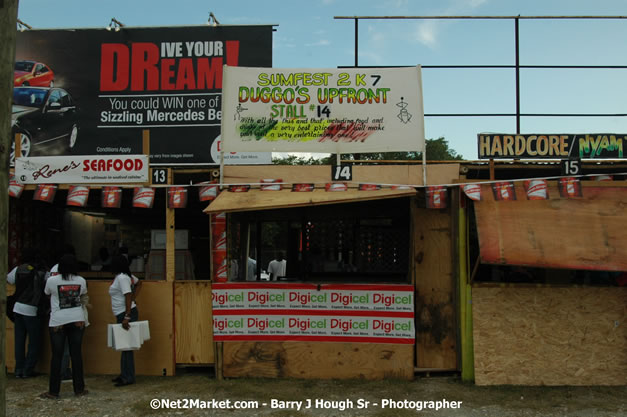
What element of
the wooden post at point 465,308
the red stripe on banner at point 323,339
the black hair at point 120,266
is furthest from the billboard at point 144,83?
the wooden post at point 465,308

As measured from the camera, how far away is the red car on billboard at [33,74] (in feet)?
47.7

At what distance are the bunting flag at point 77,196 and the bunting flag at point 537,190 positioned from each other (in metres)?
6.37

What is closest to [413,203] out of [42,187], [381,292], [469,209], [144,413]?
[469,209]

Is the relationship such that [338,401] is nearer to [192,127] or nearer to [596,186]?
[596,186]

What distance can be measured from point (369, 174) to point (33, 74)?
424 inches

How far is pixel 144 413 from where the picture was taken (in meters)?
6.61

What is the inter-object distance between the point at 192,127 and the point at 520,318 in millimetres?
9294

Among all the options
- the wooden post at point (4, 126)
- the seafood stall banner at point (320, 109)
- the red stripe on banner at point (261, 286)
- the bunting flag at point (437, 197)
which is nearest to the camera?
the wooden post at point (4, 126)

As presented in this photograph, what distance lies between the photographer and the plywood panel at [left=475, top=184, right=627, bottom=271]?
7164 mm

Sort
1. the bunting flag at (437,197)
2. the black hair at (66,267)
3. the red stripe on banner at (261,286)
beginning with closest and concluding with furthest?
1. the black hair at (66,267)
2. the bunting flag at (437,197)
3. the red stripe on banner at (261,286)

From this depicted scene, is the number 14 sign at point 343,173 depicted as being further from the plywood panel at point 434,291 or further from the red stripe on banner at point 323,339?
the red stripe on banner at point 323,339

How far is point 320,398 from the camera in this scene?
7.12 meters

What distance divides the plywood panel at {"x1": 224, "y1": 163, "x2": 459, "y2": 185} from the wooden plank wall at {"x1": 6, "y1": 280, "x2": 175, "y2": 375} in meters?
1.98

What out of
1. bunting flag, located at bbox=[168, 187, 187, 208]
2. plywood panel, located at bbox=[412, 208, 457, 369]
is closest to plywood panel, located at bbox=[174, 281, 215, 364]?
bunting flag, located at bbox=[168, 187, 187, 208]
